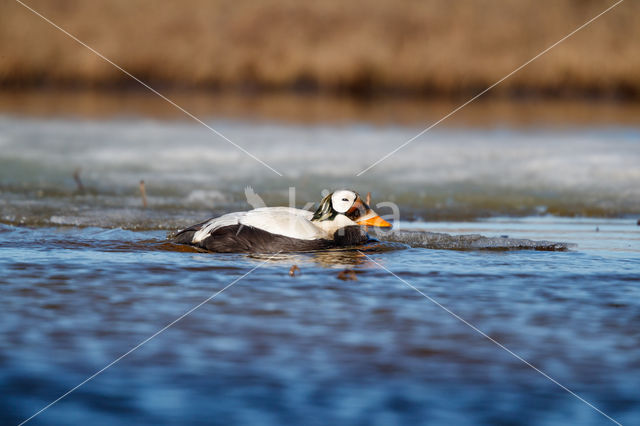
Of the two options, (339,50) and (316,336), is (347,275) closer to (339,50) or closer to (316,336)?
(316,336)

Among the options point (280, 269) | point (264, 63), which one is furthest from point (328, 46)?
point (280, 269)

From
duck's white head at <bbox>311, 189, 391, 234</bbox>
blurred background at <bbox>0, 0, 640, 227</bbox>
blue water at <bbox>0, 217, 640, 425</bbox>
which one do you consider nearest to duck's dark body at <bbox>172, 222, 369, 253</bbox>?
blue water at <bbox>0, 217, 640, 425</bbox>

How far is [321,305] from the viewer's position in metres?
5.11

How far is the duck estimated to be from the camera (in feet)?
21.9

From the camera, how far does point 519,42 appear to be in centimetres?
1792

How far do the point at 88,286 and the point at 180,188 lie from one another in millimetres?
4460

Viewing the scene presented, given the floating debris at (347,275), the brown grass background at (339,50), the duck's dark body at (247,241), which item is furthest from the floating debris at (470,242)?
the brown grass background at (339,50)

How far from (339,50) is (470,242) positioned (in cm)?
1152

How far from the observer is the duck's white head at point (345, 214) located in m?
7.09

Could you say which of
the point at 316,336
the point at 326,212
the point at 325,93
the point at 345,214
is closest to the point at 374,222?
the point at 345,214

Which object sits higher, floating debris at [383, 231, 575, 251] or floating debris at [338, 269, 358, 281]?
floating debris at [383, 231, 575, 251]

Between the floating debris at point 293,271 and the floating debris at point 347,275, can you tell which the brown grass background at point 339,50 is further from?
the floating debris at point 293,271

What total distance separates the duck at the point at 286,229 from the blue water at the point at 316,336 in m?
0.13

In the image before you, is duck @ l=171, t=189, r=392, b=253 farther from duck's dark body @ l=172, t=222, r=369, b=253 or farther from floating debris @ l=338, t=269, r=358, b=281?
floating debris @ l=338, t=269, r=358, b=281
